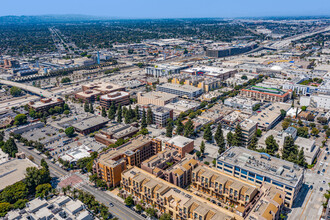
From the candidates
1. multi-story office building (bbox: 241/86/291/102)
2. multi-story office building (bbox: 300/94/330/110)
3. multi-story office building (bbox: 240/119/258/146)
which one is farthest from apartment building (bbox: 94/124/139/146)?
multi-story office building (bbox: 300/94/330/110)

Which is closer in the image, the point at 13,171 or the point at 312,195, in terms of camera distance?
the point at 312,195

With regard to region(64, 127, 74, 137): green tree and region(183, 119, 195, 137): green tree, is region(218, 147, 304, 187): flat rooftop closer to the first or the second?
region(183, 119, 195, 137): green tree

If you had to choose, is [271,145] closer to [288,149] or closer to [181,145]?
[288,149]

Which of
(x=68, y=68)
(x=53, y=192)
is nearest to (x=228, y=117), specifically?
(x=53, y=192)

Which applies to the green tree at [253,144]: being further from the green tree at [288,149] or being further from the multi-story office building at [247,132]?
the green tree at [288,149]

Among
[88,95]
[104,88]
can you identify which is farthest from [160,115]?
[104,88]

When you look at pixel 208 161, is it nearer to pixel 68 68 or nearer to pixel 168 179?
pixel 168 179
